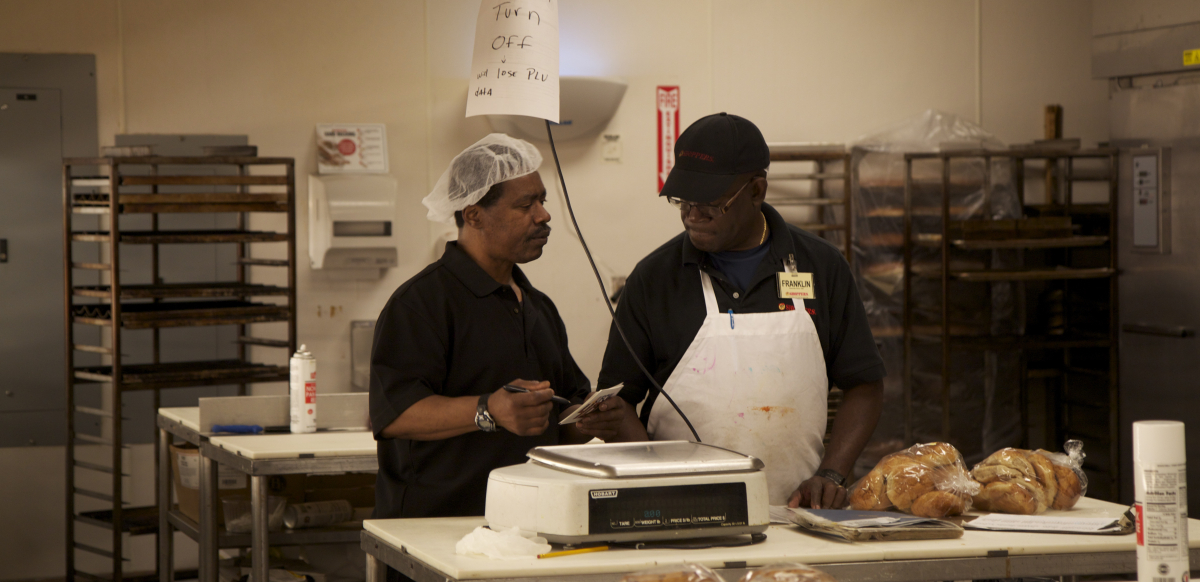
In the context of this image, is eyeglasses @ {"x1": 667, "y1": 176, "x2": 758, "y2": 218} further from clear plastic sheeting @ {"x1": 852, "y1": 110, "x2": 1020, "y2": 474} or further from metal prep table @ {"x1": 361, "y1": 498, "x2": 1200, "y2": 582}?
clear plastic sheeting @ {"x1": 852, "y1": 110, "x2": 1020, "y2": 474}

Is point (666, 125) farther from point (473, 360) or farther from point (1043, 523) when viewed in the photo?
point (1043, 523)

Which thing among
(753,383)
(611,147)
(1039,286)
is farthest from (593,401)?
(1039,286)

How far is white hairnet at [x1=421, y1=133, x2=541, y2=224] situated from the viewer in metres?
2.23

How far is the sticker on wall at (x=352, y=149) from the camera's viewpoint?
14.7 feet

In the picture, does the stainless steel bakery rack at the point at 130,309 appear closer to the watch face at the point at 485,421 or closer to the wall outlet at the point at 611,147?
the wall outlet at the point at 611,147

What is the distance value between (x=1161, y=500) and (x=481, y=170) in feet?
4.77

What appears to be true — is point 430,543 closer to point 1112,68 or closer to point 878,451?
point 878,451

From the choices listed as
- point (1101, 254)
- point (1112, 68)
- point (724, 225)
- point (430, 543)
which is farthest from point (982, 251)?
point (430, 543)

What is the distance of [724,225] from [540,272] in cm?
262

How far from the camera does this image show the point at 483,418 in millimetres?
1958

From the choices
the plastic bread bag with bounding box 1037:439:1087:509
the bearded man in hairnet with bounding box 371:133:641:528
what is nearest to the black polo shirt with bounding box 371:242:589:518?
the bearded man in hairnet with bounding box 371:133:641:528

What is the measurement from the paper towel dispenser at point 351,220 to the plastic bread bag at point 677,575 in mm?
3506

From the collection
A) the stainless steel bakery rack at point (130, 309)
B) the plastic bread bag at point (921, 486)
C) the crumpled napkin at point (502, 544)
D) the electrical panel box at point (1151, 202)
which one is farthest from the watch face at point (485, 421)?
the electrical panel box at point (1151, 202)

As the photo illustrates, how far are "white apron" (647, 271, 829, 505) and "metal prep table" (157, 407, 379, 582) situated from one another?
975mm
